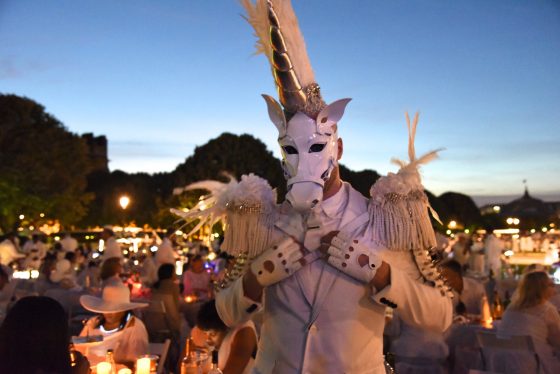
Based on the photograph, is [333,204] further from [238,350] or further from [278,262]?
[238,350]

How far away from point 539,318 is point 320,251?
3.48 meters

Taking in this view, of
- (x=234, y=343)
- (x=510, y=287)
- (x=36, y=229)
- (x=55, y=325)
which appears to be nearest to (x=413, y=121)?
(x=55, y=325)

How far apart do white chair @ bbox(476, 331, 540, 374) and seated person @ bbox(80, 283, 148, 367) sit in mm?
2805

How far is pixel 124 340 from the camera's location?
14.9ft

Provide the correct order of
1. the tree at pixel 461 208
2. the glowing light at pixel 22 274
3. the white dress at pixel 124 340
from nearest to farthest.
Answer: the white dress at pixel 124 340 → the glowing light at pixel 22 274 → the tree at pixel 461 208

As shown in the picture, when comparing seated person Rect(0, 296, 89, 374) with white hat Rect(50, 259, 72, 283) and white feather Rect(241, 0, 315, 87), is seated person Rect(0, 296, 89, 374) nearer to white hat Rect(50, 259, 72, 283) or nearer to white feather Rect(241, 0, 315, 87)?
white feather Rect(241, 0, 315, 87)

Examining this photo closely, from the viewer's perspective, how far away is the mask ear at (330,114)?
81.5 inches

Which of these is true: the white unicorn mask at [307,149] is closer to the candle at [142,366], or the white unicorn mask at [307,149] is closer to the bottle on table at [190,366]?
the bottle on table at [190,366]

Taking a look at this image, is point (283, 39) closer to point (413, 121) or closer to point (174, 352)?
point (413, 121)

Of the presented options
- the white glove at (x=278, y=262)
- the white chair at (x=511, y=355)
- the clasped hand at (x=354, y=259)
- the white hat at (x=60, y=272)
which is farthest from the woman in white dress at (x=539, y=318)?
the white hat at (x=60, y=272)

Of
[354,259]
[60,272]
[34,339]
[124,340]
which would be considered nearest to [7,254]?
[60,272]

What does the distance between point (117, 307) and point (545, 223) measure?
47.5m

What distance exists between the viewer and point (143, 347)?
4.61 m

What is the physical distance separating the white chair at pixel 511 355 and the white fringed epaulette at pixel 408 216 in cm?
295
